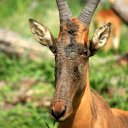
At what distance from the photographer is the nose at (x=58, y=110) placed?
5.89 m

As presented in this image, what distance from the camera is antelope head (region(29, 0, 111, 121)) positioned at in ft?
19.8

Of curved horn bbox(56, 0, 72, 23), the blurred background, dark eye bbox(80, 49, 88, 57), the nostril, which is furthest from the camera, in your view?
the blurred background

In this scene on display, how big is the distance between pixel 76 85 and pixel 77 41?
46cm

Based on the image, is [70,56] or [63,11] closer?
[70,56]

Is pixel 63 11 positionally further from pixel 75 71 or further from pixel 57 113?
pixel 57 113

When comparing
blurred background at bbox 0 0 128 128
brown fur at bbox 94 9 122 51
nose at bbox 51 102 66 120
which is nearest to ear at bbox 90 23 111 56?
nose at bbox 51 102 66 120

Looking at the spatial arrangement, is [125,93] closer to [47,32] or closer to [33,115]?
[33,115]

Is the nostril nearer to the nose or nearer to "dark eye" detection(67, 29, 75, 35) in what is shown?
the nose

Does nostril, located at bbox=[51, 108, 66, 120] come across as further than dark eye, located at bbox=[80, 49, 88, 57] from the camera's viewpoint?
No

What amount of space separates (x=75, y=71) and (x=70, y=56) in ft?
0.53

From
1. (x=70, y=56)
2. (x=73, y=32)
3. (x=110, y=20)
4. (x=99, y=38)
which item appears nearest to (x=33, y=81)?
(x=99, y=38)

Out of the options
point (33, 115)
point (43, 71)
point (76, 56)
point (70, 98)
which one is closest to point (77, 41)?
point (76, 56)

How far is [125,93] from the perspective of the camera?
10.5 metres

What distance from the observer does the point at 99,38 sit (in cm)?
666
